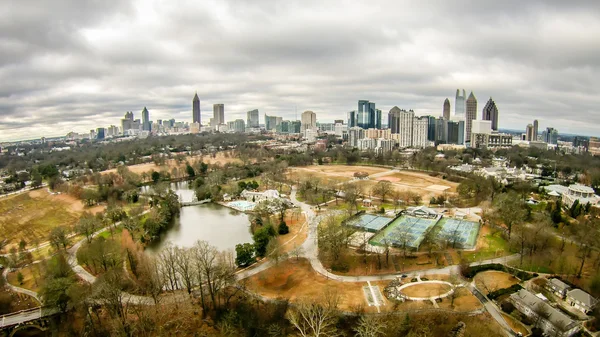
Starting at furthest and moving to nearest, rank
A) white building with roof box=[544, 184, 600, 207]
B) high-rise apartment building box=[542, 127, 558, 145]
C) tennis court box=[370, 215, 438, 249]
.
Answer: high-rise apartment building box=[542, 127, 558, 145]
white building with roof box=[544, 184, 600, 207]
tennis court box=[370, 215, 438, 249]

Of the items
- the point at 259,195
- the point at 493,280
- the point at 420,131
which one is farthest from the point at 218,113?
the point at 493,280

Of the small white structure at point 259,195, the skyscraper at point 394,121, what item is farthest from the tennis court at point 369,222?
the skyscraper at point 394,121

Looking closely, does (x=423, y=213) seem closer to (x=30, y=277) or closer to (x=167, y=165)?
(x=30, y=277)

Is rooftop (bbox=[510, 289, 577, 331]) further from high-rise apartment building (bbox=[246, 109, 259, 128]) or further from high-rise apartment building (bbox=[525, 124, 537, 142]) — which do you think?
high-rise apartment building (bbox=[246, 109, 259, 128])

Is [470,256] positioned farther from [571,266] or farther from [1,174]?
[1,174]

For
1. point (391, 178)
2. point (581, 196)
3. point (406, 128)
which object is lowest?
point (391, 178)

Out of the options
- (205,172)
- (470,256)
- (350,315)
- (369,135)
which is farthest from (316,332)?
(369,135)

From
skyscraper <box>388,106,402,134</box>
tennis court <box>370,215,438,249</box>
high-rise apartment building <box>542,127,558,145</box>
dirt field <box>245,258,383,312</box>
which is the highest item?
skyscraper <box>388,106,402,134</box>

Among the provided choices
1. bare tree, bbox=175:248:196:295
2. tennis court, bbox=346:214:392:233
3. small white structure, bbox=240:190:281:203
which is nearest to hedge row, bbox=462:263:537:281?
→ tennis court, bbox=346:214:392:233
